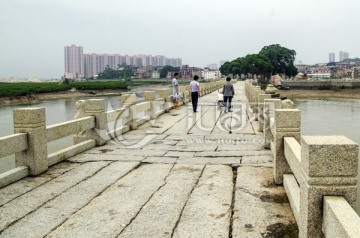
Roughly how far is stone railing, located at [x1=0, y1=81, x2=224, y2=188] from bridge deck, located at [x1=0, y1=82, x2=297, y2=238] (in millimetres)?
184

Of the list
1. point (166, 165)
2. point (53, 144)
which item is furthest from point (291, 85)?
point (166, 165)

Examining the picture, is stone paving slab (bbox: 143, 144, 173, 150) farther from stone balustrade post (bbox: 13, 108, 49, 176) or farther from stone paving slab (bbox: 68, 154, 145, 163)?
stone balustrade post (bbox: 13, 108, 49, 176)

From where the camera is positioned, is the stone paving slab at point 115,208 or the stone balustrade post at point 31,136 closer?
the stone paving slab at point 115,208

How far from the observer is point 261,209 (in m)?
3.96

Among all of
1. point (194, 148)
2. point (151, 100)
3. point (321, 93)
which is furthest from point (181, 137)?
point (321, 93)

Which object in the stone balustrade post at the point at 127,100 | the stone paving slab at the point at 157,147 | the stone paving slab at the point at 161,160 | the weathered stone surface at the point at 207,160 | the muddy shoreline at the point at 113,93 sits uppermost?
the stone balustrade post at the point at 127,100

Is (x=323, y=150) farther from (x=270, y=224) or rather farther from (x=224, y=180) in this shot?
(x=224, y=180)

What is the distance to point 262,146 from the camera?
7.44 meters

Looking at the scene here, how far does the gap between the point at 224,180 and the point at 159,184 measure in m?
0.89

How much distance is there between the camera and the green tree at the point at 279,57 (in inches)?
3671

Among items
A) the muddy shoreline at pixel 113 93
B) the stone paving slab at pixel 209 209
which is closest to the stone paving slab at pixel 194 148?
the stone paving slab at pixel 209 209

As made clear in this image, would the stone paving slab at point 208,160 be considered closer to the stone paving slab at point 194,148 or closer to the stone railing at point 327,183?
the stone paving slab at point 194,148

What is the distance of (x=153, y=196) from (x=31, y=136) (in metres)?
2.18

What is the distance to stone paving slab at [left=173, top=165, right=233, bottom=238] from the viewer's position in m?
3.43
